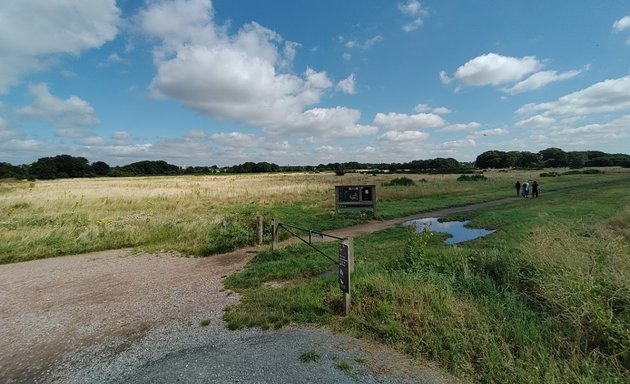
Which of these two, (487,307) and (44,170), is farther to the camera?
(44,170)

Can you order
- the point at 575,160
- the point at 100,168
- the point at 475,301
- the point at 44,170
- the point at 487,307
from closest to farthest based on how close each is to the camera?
the point at 487,307 < the point at 475,301 < the point at 44,170 < the point at 100,168 < the point at 575,160

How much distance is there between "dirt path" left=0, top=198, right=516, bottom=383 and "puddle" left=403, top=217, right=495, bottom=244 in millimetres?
8562

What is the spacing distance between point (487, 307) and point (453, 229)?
35.7ft

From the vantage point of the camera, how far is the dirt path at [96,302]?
506 centimetres

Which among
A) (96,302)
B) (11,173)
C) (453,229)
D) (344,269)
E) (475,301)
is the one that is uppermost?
(11,173)

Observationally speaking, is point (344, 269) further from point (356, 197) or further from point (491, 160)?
point (491, 160)

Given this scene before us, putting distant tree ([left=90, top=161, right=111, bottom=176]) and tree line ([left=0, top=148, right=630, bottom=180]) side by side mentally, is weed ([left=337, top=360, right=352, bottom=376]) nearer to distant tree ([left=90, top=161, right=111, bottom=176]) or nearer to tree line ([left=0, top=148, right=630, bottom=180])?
tree line ([left=0, top=148, right=630, bottom=180])

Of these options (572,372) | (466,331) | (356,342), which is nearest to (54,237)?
(356,342)

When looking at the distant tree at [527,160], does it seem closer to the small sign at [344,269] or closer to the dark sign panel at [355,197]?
the dark sign panel at [355,197]

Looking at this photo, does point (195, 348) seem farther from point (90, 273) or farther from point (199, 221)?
point (199, 221)

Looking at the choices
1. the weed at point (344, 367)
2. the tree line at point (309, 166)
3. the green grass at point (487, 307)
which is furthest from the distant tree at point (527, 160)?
the weed at point (344, 367)

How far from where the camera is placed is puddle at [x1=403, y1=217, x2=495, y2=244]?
13.4 m

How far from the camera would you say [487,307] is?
532 cm

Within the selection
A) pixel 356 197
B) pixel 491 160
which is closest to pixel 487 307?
pixel 356 197
